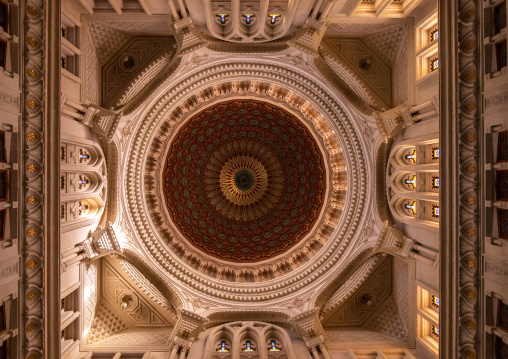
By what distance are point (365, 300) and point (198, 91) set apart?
13.8 meters

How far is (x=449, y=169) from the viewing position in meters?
11.0

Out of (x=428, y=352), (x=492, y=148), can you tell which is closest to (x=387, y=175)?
(x=492, y=148)

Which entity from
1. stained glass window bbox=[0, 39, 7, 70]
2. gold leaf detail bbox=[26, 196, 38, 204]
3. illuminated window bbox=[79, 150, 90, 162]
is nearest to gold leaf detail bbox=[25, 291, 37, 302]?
gold leaf detail bbox=[26, 196, 38, 204]

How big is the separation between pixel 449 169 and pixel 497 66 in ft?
10.5

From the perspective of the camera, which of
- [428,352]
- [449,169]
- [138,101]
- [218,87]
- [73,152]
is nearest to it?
[449,169]

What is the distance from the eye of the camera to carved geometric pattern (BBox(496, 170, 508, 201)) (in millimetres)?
9922

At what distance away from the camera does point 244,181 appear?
874 inches

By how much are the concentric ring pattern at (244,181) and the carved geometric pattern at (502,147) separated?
10.3 meters

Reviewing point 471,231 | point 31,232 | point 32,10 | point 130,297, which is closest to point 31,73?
point 32,10

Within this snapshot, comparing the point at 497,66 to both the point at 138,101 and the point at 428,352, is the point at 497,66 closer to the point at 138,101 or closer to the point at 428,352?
the point at 428,352

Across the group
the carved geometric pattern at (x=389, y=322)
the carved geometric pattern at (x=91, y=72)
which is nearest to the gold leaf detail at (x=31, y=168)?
the carved geometric pattern at (x=91, y=72)

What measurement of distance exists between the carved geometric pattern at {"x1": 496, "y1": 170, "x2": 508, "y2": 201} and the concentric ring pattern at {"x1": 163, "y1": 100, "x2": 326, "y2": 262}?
10.1 meters

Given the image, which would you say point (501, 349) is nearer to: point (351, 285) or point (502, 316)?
point (502, 316)

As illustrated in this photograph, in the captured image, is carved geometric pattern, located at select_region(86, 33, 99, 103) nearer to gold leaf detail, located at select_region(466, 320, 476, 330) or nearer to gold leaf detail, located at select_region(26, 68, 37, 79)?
gold leaf detail, located at select_region(26, 68, 37, 79)
